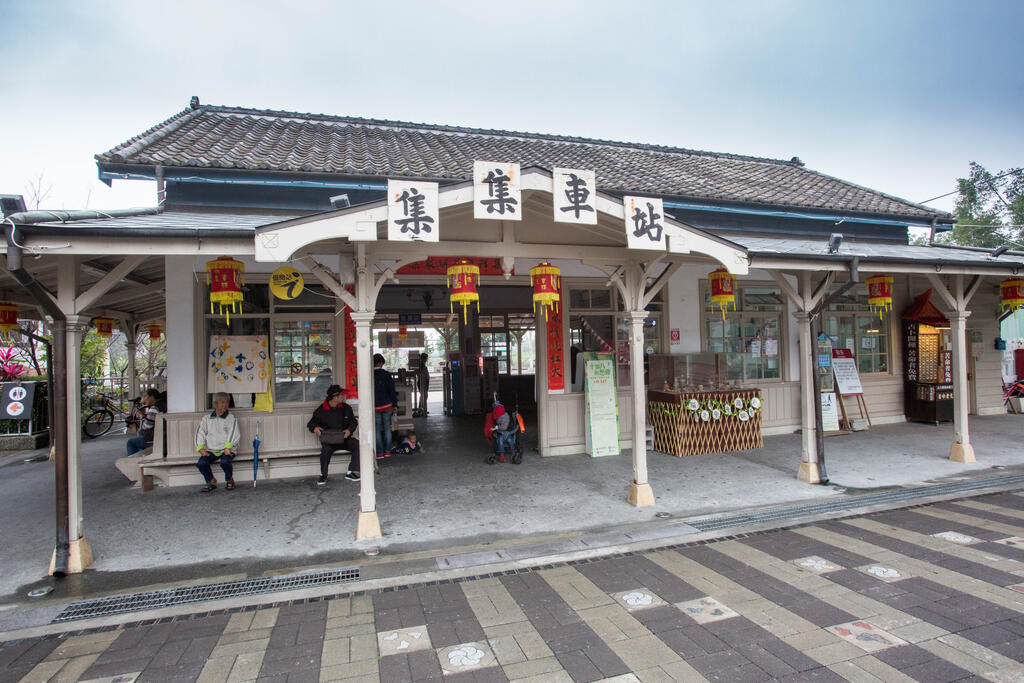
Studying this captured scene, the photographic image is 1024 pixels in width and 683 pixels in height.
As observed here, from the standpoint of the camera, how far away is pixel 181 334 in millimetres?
6637

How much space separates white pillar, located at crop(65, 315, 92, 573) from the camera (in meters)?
4.24

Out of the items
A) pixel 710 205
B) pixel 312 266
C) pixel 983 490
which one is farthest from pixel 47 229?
pixel 983 490

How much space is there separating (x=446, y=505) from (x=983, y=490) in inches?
232

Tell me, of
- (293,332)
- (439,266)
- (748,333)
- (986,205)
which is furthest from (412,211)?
(986,205)

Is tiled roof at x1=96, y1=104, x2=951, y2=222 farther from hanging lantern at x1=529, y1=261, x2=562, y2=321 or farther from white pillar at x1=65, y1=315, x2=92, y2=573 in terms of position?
white pillar at x1=65, y1=315, x2=92, y2=573

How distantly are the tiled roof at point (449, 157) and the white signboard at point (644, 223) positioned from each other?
11.1ft

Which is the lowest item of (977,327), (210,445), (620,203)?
(210,445)

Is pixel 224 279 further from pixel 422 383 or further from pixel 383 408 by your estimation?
pixel 422 383

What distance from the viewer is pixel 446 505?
5.67 metres

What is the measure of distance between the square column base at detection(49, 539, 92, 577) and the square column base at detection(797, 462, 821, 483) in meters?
7.26

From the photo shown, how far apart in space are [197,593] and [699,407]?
6.49 metres

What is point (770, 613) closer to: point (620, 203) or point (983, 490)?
point (620, 203)

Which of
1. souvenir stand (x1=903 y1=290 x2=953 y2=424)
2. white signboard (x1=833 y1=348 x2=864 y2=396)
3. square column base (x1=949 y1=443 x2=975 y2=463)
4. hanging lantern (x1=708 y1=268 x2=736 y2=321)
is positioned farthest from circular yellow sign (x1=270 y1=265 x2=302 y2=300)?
souvenir stand (x1=903 y1=290 x2=953 y2=424)

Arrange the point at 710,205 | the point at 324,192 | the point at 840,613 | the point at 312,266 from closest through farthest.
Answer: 1. the point at 840,613
2. the point at 312,266
3. the point at 324,192
4. the point at 710,205
